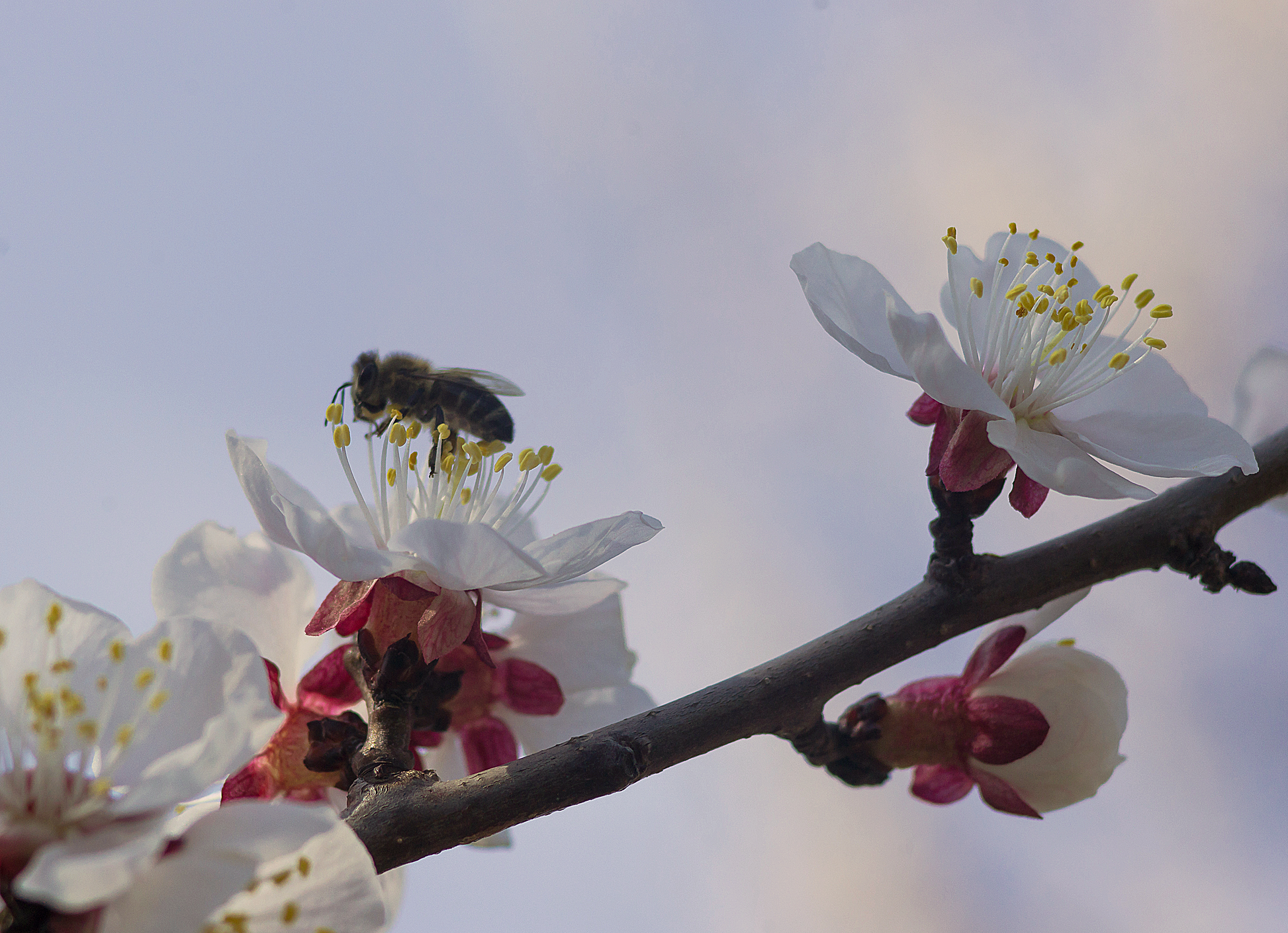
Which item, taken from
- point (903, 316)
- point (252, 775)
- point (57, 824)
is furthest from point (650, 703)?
point (57, 824)

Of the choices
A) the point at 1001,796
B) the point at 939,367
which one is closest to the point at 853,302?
the point at 939,367

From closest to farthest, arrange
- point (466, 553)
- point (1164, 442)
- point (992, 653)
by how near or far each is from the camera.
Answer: point (466, 553) < point (1164, 442) < point (992, 653)

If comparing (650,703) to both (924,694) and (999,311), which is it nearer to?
(924,694)

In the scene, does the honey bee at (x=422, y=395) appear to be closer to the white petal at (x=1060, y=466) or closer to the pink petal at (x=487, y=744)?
the pink petal at (x=487, y=744)

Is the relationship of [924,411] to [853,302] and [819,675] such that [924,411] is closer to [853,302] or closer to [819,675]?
[853,302]

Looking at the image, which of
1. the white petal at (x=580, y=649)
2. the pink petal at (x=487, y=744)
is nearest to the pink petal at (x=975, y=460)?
the white petal at (x=580, y=649)

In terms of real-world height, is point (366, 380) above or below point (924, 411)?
above
